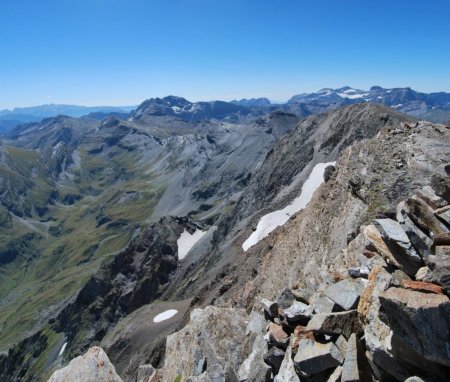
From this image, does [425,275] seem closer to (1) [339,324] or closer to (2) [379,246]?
(1) [339,324]

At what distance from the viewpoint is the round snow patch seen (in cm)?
6750

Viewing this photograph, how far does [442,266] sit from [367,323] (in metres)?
2.95

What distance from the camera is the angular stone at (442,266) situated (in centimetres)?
1052

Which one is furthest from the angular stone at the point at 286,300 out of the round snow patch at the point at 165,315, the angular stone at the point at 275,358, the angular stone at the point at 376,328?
the round snow patch at the point at 165,315

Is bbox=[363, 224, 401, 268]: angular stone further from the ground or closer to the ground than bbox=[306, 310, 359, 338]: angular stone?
further from the ground

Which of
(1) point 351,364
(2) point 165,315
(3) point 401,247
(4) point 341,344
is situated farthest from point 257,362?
(2) point 165,315

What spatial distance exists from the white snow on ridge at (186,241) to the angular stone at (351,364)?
107099 millimetres

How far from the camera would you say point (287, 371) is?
1429 centimetres

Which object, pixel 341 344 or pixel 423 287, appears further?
pixel 341 344

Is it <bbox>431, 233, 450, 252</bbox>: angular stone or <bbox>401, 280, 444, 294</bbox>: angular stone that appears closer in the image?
<bbox>401, 280, 444, 294</bbox>: angular stone

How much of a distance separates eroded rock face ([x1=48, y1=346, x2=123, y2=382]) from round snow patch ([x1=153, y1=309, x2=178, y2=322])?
48.7m

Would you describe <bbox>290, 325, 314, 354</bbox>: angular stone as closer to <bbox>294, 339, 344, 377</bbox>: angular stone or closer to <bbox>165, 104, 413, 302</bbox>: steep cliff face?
<bbox>294, 339, 344, 377</bbox>: angular stone

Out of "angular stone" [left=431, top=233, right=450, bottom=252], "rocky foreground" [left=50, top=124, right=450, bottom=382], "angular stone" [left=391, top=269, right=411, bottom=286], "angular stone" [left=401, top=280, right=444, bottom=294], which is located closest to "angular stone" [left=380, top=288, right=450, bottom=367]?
"rocky foreground" [left=50, top=124, right=450, bottom=382]

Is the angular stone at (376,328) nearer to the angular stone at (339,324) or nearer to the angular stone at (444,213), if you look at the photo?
the angular stone at (339,324)
